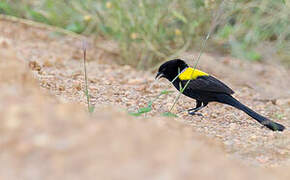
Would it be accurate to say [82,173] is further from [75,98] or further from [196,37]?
[196,37]

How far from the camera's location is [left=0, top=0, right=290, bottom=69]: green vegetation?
24.4 feet

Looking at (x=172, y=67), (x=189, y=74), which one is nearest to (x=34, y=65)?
(x=172, y=67)

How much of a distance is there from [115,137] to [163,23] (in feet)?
17.6

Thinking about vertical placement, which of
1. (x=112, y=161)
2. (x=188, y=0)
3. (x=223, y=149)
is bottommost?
(x=223, y=149)

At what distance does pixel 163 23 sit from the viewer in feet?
25.4

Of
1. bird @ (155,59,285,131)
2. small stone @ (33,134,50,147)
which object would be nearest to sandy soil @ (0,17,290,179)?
small stone @ (33,134,50,147)

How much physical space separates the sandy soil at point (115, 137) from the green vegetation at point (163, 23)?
1.75 metres

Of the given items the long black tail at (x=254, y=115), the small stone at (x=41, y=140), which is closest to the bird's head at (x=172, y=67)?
the long black tail at (x=254, y=115)

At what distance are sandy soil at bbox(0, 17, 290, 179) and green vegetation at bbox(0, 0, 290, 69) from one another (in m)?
1.75

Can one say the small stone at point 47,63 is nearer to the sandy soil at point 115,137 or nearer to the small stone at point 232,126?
the sandy soil at point 115,137

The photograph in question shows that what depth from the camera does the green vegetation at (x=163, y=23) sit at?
745 cm

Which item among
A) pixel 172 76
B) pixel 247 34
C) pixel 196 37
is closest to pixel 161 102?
pixel 172 76

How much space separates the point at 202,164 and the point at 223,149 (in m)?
1.33

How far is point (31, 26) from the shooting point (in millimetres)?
8516
